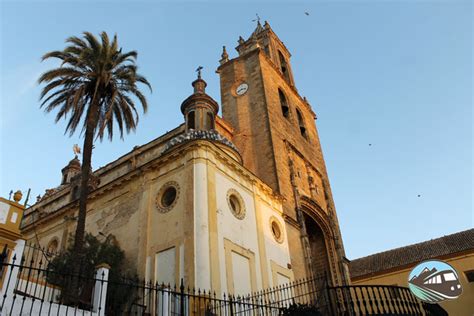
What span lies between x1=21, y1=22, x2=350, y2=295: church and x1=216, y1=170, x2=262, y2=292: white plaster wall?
47 mm

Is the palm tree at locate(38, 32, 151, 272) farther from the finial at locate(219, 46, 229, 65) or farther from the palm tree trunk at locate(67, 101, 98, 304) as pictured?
the finial at locate(219, 46, 229, 65)

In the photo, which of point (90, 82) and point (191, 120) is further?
point (191, 120)

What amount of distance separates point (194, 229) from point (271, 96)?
45.7 ft

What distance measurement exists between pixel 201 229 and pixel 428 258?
1904 centimetres

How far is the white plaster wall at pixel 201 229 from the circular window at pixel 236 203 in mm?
1679

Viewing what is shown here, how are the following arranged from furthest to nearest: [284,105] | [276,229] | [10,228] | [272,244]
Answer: [284,105]
[276,229]
[272,244]
[10,228]

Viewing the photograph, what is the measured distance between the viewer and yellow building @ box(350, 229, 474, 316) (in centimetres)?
2462

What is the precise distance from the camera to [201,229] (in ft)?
47.0

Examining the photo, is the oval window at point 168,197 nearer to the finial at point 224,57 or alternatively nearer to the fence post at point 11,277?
the fence post at point 11,277

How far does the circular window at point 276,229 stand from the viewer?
1911 cm

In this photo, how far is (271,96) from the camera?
2619 centimetres

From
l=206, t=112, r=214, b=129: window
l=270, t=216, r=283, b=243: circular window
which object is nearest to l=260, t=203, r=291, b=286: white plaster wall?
l=270, t=216, r=283, b=243: circular window

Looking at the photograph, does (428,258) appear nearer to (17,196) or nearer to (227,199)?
(227,199)

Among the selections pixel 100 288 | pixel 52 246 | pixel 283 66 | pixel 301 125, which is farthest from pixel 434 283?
pixel 283 66
